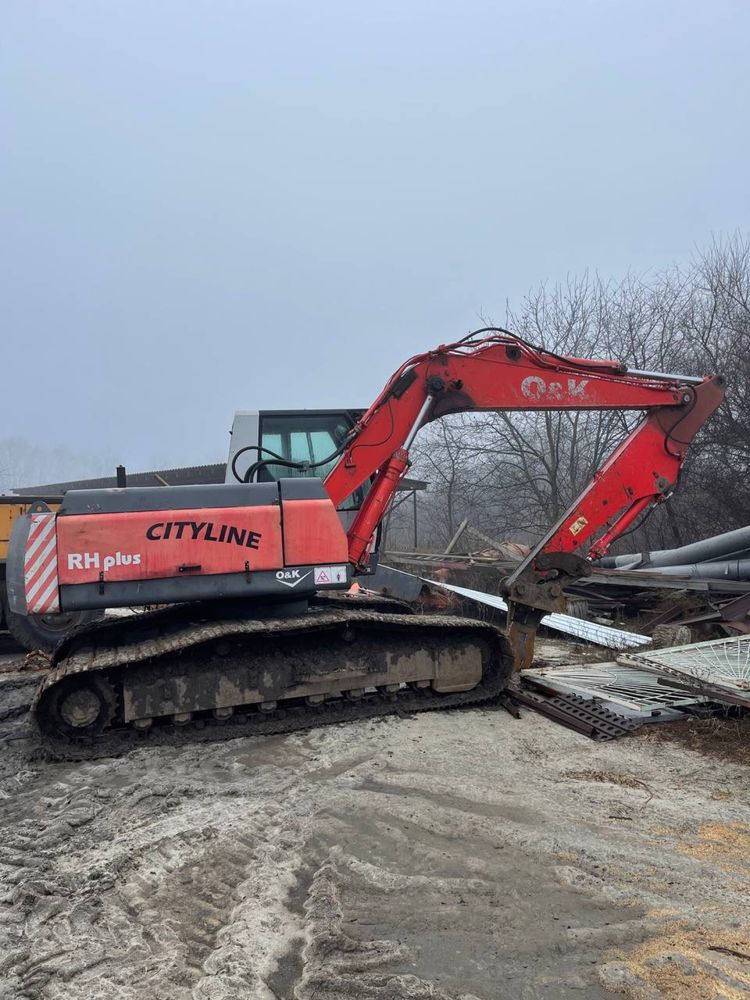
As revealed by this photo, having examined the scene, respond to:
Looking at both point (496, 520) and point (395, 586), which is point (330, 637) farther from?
point (496, 520)

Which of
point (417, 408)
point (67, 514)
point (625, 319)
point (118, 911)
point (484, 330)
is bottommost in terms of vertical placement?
point (118, 911)

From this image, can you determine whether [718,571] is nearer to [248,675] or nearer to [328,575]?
[328,575]

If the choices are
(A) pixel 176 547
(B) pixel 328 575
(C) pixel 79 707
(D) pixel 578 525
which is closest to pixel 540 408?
(D) pixel 578 525

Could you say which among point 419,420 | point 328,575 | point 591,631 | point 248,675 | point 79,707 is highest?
point 419,420

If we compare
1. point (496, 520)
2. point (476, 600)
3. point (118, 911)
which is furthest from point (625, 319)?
point (118, 911)

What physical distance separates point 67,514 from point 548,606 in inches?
159

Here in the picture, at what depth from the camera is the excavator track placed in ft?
16.6

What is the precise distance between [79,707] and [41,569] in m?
1.01

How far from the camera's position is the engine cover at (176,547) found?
512cm

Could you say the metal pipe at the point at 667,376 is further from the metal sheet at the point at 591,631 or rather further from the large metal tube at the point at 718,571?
the large metal tube at the point at 718,571

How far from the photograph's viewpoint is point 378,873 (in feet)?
10.7

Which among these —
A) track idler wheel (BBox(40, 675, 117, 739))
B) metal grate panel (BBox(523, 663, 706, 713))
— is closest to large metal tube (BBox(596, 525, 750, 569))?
metal grate panel (BBox(523, 663, 706, 713))

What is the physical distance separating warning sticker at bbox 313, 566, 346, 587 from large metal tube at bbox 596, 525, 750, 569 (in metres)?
6.78

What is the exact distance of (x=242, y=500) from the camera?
553cm
